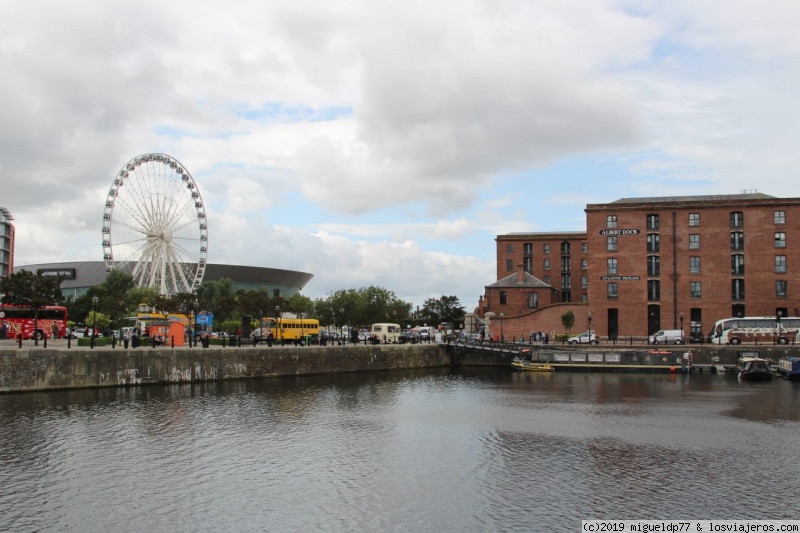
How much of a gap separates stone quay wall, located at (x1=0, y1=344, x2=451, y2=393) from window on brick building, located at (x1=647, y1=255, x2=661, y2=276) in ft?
99.0

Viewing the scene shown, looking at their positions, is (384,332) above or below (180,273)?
below

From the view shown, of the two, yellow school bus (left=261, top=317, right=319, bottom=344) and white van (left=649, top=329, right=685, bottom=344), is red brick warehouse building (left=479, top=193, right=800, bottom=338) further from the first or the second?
yellow school bus (left=261, top=317, right=319, bottom=344)

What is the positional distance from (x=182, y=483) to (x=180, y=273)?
68.7 m

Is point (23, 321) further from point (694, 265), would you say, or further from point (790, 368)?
point (694, 265)

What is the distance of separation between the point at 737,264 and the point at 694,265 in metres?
4.25

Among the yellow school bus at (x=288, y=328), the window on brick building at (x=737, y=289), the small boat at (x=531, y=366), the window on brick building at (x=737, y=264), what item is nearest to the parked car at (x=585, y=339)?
the small boat at (x=531, y=366)

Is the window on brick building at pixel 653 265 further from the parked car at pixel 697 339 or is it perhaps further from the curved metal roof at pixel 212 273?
the curved metal roof at pixel 212 273

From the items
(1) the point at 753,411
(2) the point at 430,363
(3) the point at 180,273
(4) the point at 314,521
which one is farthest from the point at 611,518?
(3) the point at 180,273

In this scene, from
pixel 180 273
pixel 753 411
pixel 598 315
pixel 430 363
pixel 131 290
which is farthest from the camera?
pixel 131 290

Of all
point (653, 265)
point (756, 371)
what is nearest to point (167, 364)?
point (756, 371)

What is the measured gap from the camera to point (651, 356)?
217 ft

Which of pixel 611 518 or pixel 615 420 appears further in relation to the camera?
pixel 615 420

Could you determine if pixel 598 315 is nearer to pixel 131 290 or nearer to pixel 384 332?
pixel 384 332

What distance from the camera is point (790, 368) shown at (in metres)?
59.7
